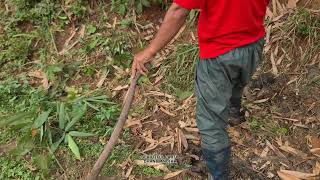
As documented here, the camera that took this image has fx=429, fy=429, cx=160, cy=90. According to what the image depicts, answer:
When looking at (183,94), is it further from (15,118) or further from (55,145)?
(15,118)

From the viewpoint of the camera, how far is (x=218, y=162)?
2906mm

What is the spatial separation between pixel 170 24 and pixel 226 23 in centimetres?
33

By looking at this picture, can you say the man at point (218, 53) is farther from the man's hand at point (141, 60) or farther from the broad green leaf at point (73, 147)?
the broad green leaf at point (73, 147)

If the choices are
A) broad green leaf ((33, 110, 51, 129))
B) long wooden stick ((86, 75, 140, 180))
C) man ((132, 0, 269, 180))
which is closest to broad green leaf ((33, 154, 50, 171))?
broad green leaf ((33, 110, 51, 129))

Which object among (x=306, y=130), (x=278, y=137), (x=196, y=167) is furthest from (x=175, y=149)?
(x=306, y=130)

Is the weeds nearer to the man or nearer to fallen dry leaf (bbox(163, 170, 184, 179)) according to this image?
fallen dry leaf (bbox(163, 170, 184, 179))

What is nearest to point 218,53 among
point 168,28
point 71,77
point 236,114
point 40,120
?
point 168,28

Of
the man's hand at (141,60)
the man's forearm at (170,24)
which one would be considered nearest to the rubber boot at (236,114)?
the man's hand at (141,60)

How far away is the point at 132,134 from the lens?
3623 millimetres

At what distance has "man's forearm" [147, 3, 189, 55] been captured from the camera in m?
2.26

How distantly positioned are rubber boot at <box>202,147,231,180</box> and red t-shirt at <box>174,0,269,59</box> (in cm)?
68

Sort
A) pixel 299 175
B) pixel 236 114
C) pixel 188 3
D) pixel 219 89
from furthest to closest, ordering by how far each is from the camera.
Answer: pixel 236 114 < pixel 299 175 < pixel 219 89 < pixel 188 3

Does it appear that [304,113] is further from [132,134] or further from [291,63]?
[132,134]

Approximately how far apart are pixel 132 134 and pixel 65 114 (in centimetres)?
60
